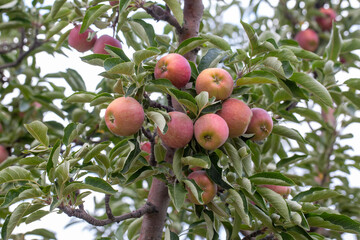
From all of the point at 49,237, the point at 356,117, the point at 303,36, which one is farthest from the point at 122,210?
the point at 303,36

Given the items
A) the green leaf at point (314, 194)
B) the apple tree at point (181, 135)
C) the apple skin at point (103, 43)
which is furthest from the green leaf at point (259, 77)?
the apple skin at point (103, 43)

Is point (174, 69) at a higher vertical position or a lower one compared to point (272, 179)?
higher

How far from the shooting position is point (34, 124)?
4.14 feet

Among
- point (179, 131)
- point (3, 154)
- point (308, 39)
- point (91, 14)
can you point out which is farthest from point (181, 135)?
point (308, 39)

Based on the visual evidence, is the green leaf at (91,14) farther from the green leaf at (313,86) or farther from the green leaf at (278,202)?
the green leaf at (278,202)

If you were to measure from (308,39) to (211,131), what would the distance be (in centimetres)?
213

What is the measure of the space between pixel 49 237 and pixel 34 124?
675mm

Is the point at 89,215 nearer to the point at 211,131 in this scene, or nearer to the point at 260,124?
the point at 211,131

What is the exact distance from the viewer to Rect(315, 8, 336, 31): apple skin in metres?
2.98

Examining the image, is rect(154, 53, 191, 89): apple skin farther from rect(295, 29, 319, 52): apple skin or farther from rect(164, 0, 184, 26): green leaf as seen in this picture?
rect(295, 29, 319, 52): apple skin

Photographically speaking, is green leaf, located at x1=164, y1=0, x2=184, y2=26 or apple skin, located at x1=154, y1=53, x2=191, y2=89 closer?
apple skin, located at x1=154, y1=53, x2=191, y2=89

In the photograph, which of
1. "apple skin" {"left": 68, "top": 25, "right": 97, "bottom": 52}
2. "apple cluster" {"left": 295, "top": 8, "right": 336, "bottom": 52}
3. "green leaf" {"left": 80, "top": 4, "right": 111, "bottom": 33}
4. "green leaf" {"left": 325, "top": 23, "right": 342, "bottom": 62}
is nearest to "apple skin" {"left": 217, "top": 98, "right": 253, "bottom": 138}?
"green leaf" {"left": 80, "top": 4, "right": 111, "bottom": 33}

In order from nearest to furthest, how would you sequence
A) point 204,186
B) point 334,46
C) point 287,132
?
point 204,186, point 287,132, point 334,46

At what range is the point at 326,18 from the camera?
118 inches
